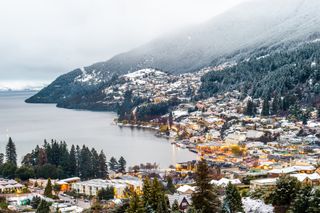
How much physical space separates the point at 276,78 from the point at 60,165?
2398 inches

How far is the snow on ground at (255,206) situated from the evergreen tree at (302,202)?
177 cm

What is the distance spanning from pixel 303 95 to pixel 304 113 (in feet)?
46.4

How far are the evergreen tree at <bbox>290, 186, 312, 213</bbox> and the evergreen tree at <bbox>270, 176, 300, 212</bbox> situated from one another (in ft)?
4.07

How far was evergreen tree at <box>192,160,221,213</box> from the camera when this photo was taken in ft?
56.5

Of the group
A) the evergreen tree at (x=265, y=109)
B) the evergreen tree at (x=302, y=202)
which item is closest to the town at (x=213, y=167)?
the evergreen tree at (x=265, y=109)

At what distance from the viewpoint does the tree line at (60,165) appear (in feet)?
144

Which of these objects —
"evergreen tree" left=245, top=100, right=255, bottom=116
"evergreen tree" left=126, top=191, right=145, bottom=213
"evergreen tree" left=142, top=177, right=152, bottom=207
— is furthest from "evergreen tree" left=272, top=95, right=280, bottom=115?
"evergreen tree" left=126, top=191, right=145, bottom=213

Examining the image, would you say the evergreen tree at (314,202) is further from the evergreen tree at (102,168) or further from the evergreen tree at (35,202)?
the evergreen tree at (102,168)

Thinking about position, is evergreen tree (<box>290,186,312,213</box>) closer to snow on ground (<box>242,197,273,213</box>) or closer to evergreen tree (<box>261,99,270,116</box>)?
snow on ground (<box>242,197,273,213</box>)

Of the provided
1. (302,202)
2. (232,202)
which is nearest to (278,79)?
(232,202)

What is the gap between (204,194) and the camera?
17344 millimetres

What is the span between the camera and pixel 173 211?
18281 millimetres

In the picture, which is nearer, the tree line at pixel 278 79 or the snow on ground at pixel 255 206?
the snow on ground at pixel 255 206

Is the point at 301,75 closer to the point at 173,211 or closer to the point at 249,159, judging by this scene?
the point at 249,159
